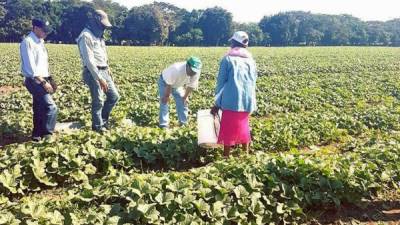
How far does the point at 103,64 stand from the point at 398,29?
118 meters

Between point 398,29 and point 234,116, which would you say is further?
point 398,29

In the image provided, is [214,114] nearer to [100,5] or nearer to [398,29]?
[100,5]

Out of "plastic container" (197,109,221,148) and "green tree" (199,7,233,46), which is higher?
"green tree" (199,7,233,46)

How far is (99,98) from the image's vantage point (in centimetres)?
647

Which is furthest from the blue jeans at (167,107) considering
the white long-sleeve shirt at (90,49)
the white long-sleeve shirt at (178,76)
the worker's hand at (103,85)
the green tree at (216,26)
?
the green tree at (216,26)

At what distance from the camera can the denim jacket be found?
5.45 m

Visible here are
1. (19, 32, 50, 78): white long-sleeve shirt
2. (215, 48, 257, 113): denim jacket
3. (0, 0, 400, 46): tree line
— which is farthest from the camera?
(0, 0, 400, 46): tree line

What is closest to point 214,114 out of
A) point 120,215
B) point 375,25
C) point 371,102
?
point 120,215

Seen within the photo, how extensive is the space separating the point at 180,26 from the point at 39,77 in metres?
78.9

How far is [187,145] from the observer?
230 inches

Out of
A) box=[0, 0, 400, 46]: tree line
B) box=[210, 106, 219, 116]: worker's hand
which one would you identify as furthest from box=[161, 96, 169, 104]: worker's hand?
box=[0, 0, 400, 46]: tree line

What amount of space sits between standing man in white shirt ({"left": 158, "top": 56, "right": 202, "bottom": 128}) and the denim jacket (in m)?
1.00

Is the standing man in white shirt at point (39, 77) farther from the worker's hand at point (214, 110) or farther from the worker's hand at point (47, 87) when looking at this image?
the worker's hand at point (214, 110)

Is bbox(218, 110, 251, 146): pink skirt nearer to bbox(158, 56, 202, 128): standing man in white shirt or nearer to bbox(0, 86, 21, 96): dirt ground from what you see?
bbox(158, 56, 202, 128): standing man in white shirt
